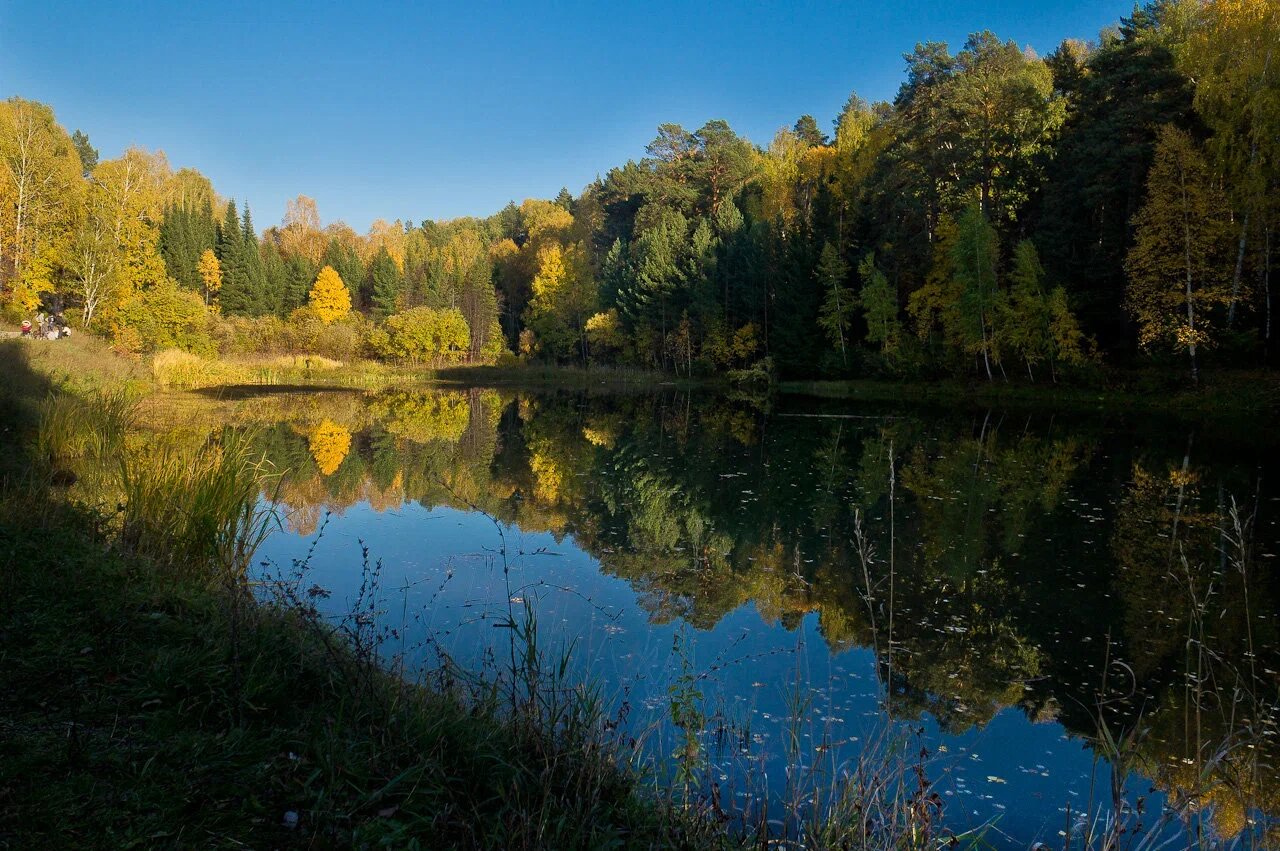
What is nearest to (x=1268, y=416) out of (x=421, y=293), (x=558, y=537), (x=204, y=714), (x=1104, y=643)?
(x=1104, y=643)

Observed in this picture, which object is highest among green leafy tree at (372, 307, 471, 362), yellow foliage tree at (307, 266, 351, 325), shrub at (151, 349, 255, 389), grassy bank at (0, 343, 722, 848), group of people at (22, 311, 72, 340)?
yellow foliage tree at (307, 266, 351, 325)

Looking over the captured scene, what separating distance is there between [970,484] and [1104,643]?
7.62 m

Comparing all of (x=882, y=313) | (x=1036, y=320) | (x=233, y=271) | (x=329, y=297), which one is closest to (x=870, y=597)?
(x=1036, y=320)

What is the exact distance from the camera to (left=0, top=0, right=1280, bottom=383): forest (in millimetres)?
26203

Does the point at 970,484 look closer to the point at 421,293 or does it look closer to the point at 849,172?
the point at 849,172

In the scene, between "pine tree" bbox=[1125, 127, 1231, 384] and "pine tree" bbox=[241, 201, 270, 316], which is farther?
"pine tree" bbox=[241, 201, 270, 316]

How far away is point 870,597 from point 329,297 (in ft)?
203

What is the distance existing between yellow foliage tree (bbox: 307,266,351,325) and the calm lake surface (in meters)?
42.9

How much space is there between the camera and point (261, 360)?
43.6 m

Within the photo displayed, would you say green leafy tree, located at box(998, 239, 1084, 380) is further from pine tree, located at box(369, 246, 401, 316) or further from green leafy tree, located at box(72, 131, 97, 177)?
green leafy tree, located at box(72, 131, 97, 177)

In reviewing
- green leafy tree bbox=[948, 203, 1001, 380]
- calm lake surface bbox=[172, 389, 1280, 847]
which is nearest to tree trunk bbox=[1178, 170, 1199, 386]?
green leafy tree bbox=[948, 203, 1001, 380]

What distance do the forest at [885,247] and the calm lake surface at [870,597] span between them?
39.8 ft

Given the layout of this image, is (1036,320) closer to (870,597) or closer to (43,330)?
(870,597)

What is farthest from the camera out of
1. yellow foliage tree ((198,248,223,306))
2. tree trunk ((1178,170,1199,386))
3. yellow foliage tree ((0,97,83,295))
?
yellow foliage tree ((198,248,223,306))
